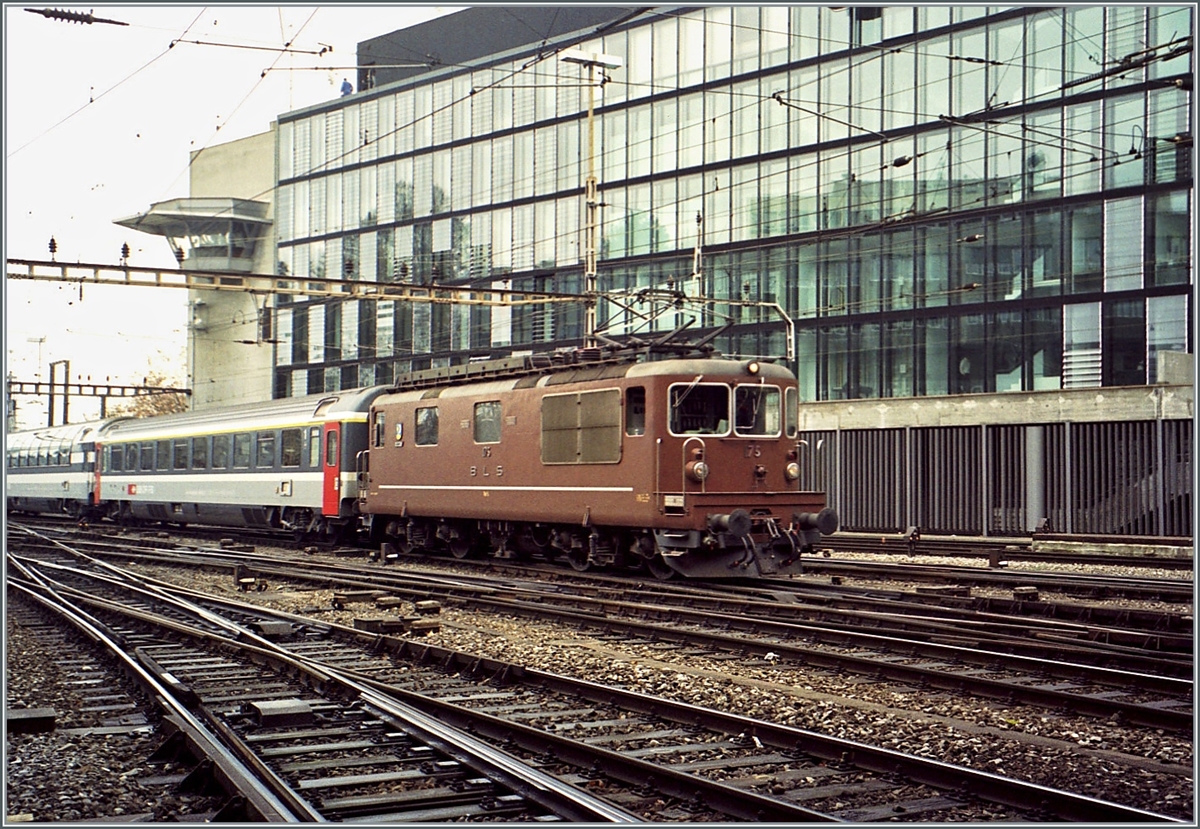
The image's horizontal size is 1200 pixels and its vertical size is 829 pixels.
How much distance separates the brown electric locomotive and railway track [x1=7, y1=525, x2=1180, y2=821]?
7.22m

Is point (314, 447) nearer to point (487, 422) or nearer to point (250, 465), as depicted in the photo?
point (250, 465)

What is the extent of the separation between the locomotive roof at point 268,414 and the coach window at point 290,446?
270mm

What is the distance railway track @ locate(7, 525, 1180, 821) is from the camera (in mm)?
6840

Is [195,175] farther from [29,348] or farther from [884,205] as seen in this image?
[884,205]

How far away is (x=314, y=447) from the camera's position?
28.5 metres

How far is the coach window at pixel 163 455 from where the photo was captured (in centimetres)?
3603

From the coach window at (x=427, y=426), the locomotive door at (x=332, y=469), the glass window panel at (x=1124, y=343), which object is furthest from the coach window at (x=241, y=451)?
the glass window panel at (x=1124, y=343)

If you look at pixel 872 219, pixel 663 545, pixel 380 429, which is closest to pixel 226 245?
pixel 872 219

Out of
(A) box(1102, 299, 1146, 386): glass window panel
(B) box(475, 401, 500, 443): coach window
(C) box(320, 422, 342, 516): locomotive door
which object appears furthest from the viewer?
(A) box(1102, 299, 1146, 386): glass window panel

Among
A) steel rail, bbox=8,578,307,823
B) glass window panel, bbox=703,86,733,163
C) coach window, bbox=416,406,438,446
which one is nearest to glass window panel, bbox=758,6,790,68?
glass window panel, bbox=703,86,733,163

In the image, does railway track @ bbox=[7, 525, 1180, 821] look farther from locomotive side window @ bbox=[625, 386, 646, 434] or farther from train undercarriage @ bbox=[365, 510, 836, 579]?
locomotive side window @ bbox=[625, 386, 646, 434]

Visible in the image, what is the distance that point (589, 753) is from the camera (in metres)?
7.86

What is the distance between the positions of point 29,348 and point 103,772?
60.7 metres

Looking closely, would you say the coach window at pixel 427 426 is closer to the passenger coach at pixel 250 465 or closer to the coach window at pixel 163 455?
the passenger coach at pixel 250 465
